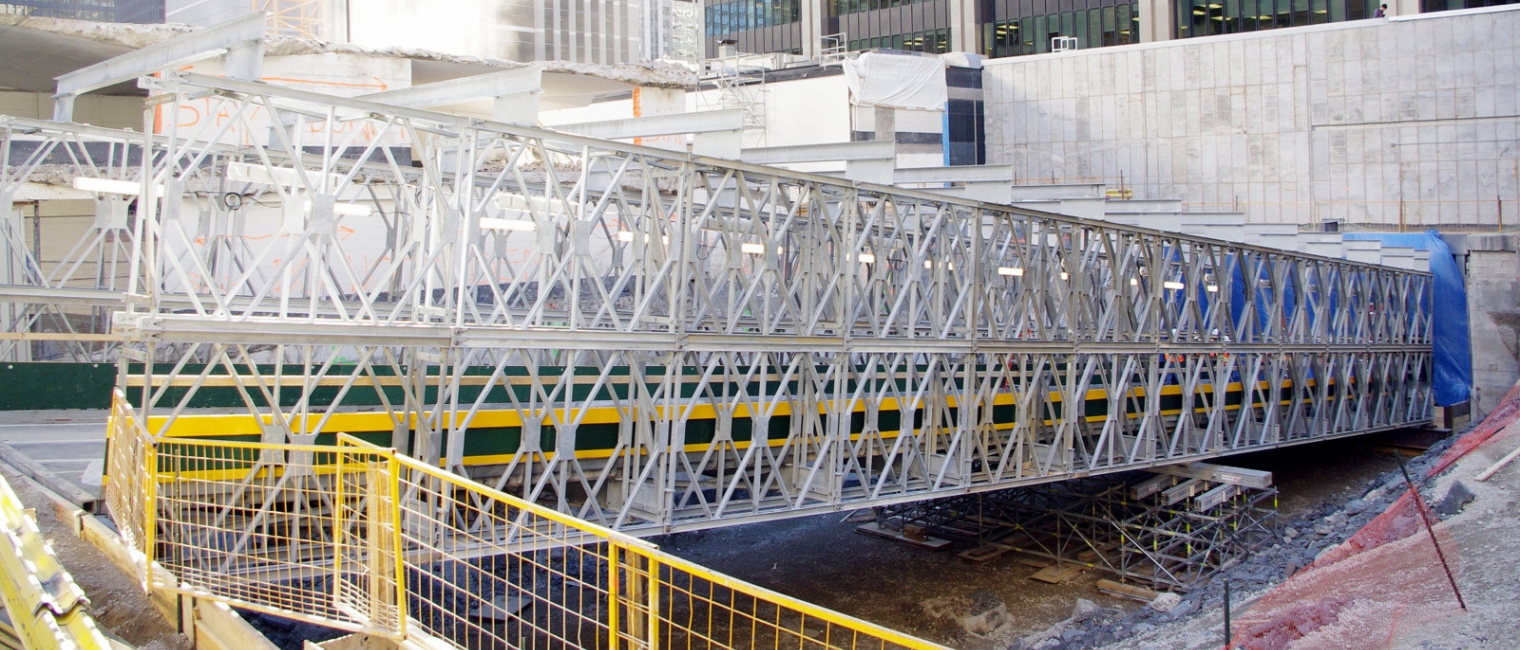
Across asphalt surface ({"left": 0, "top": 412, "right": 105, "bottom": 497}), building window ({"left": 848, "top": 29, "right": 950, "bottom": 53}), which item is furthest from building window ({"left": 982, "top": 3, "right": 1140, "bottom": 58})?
asphalt surface ({"left": 0, "top": 412, "right": 105, "bottom": 497})

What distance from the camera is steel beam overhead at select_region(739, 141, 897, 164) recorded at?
13.6 meters

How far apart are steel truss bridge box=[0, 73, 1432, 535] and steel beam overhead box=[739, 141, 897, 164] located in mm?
326

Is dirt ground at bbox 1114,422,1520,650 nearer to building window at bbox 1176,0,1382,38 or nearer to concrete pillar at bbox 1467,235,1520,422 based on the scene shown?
concrete pillar at bbox 1467,235,1520,422

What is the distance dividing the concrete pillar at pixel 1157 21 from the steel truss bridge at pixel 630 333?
2824 centimetres

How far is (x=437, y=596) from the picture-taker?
50.3 ft

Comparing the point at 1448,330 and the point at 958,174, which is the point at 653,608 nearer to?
the point at 958,174

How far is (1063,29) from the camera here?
54.8 meters

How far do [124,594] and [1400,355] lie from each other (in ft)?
92.9

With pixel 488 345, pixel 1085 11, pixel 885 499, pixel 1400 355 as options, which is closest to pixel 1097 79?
pixel 1085 11

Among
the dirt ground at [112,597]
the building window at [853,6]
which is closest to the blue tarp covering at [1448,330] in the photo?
the dirt ground at [112,597]

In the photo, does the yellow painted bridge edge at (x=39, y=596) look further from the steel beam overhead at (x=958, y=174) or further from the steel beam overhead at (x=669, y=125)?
the steel beam overhead at (x=958, y=174)

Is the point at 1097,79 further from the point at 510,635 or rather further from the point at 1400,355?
the point at 510,635

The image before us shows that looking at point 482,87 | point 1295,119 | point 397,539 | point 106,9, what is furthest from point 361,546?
point 106,9

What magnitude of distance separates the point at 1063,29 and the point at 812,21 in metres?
13.2
